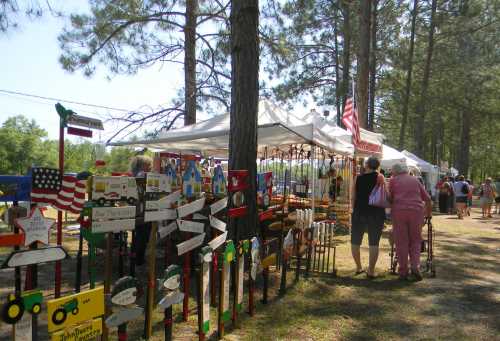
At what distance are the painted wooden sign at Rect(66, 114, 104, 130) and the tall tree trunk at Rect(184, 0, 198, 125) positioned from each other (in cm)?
616

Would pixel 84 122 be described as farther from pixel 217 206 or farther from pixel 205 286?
pixel 205 286

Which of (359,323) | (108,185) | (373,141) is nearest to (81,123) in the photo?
(108,185)

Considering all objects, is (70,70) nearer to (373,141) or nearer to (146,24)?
(146,24)

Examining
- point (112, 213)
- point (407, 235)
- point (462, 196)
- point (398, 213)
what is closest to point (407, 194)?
point (398, 213)

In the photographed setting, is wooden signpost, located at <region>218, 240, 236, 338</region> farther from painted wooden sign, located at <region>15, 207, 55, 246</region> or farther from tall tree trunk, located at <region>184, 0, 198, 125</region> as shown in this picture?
tall tree trunk, located at <region>184, 0, 198, 125</region>

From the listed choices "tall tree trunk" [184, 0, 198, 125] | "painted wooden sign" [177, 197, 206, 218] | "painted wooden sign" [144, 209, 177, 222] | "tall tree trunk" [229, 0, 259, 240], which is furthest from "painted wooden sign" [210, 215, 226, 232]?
"tall tree trunk" [184, 0, 198, 125]

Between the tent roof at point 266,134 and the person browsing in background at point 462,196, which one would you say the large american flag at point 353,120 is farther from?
the person browsing in background at point 462,196

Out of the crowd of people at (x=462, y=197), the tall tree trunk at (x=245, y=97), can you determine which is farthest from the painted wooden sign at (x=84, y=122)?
the crowd of people at (x=462, y=197)

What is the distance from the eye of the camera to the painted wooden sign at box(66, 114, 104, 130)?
10.3ft

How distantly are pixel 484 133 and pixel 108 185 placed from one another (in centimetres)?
3367

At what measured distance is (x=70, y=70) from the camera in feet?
27.7

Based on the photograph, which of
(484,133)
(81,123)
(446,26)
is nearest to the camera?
(81,123)

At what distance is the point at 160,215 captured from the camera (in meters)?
2.92

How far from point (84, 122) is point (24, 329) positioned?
5.31 ft
